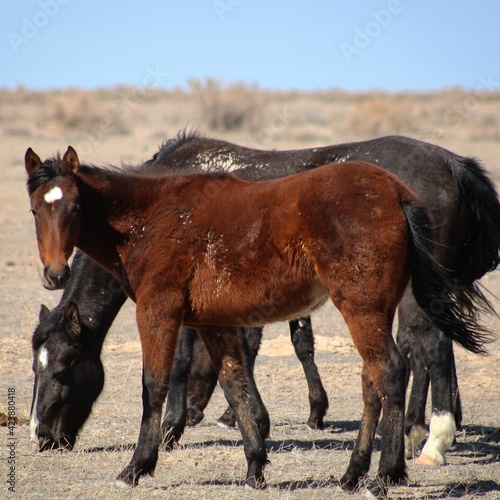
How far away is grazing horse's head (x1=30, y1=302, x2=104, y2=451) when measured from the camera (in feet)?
20.8

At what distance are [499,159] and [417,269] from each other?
22082 mm

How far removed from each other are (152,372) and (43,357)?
1461 mm

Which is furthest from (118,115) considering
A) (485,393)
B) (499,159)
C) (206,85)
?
(485,393)

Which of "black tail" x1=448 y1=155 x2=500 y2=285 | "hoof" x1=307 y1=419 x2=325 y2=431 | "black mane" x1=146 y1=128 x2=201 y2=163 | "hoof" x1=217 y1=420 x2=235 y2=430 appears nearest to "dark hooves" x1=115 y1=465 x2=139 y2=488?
"hoof" x1=217 y1=420 x2=235 y2=430

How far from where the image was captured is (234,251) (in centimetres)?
529

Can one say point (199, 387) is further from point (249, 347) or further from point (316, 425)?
point (316, 425)

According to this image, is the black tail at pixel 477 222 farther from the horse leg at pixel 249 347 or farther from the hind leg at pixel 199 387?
the hind leg at pixel 199 387

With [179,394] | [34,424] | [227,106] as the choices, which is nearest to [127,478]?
[34,424]

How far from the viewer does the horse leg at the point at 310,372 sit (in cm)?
739

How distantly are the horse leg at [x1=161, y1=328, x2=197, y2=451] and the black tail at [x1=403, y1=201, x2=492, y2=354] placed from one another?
226 centimetres

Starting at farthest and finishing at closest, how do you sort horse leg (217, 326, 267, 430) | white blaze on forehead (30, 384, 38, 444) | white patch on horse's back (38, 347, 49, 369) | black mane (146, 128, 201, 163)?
black mane (146, 128, 201, 163), horse leg (217, 326, 267, 430), white patch on horse's back (38, 347, 49, 369), white blaze on forehead (30, 384, 38, 444)

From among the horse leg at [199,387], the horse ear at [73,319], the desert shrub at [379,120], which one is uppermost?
the desert shrub at [379,120]

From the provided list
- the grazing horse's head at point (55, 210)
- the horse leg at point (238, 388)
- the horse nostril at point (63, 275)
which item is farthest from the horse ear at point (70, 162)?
the horse leg at point (238, 388)

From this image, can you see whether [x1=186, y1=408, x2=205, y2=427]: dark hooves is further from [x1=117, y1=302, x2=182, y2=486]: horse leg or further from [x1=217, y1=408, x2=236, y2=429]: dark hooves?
[x1=117, y1=302, x2=182, y2=486]: horse leg
